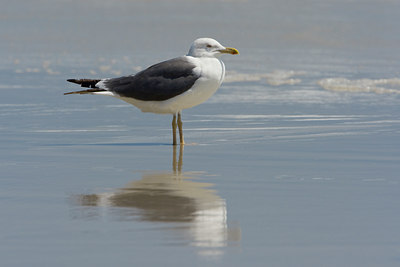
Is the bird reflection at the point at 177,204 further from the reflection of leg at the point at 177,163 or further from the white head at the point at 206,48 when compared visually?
the white head at the point at 206,48

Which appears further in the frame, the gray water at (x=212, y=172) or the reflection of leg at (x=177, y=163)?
the reflection of leg at (x=177, y=163)

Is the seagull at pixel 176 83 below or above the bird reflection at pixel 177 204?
above

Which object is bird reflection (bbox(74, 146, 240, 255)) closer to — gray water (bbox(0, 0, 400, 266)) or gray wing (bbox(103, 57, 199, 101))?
gray water (bbox(0, 0, 400, 266))

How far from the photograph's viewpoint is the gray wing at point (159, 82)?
9180mm

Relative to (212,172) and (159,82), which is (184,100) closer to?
(159,82)

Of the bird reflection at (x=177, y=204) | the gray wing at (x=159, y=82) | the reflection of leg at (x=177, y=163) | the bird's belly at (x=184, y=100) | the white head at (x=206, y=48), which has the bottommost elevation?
the bird reflection at (x=177, y=204)

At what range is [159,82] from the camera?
9.34m

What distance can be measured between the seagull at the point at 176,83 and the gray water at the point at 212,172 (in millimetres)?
402

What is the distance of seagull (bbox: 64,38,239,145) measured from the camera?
361 inches

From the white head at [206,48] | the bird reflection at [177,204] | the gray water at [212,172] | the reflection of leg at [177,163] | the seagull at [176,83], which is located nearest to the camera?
the gray water at [212,172]

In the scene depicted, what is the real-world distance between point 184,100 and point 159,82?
327 millimetres

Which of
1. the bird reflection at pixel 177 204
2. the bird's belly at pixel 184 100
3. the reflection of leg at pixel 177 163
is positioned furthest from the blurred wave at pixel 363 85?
the bird reflection at pixel 177 204

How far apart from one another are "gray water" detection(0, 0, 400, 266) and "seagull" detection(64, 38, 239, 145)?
402 millimetres

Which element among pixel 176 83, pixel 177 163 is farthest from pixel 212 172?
pixel 176 83
